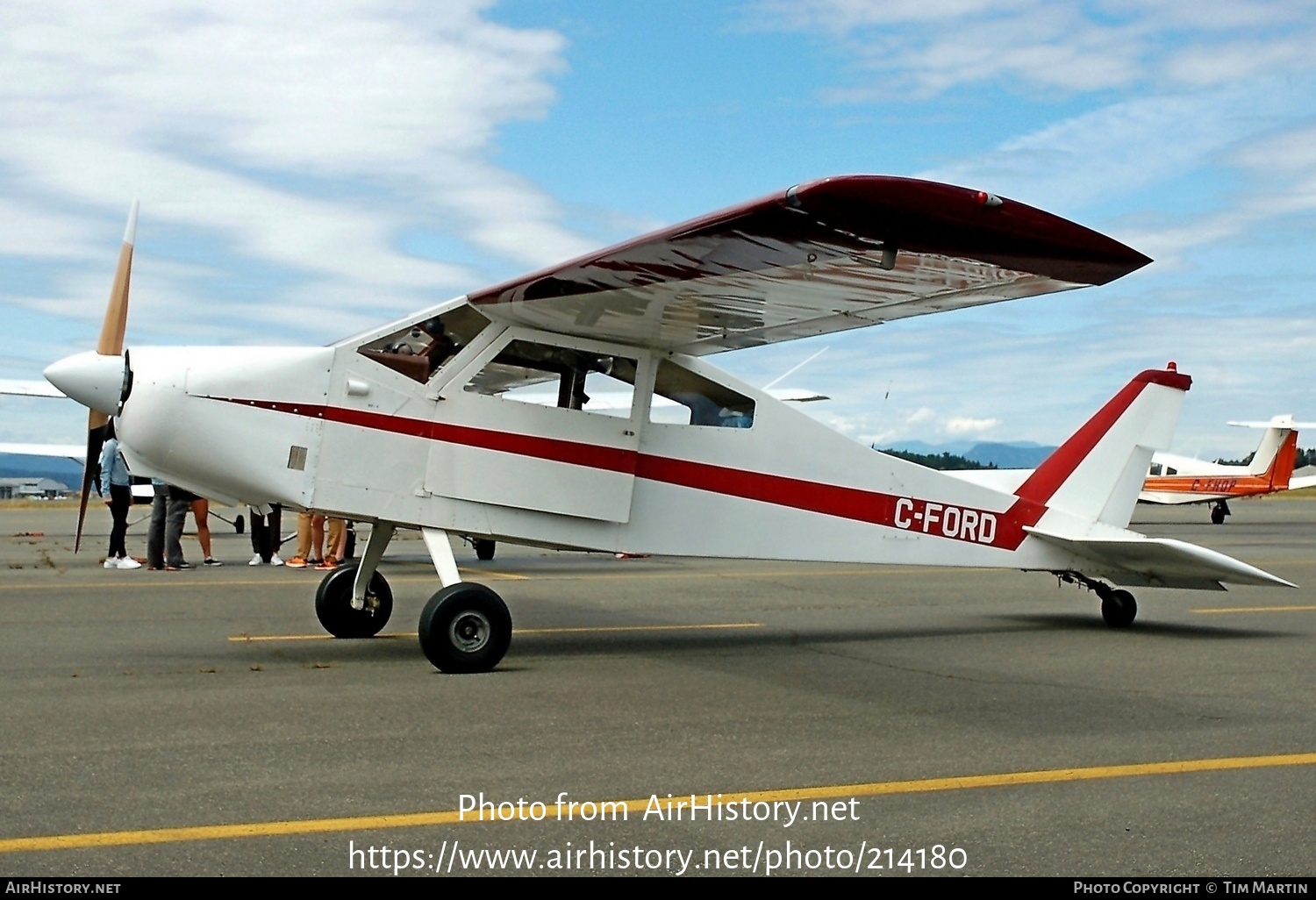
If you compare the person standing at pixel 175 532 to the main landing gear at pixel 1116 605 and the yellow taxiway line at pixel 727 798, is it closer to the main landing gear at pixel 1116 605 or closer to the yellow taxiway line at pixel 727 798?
the main landing gear at pixel 1116 605

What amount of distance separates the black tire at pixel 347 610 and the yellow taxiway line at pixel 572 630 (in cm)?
11

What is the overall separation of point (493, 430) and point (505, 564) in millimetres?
7941

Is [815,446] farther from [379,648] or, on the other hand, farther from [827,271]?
[379,648]

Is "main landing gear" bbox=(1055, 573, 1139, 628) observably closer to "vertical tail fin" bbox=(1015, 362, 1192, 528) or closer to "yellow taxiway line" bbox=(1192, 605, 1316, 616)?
"vertical tail fin" bbox=(1015, 362, 1192, 528)

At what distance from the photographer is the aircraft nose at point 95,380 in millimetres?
7500

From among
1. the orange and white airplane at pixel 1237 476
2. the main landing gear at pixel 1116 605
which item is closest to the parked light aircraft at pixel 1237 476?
the orange and white airplane at pixel 1237 476

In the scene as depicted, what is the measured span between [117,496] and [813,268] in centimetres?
1130

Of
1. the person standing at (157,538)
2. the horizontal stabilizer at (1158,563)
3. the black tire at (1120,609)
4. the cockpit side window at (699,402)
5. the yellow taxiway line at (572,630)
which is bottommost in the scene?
the person standing at (157,538)

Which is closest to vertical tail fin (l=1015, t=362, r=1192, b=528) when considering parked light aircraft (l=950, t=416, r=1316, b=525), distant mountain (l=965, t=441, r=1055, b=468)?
distant mountain (l=965, t=441, r=1055, b=468)

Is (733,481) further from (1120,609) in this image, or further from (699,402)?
(1120,609)

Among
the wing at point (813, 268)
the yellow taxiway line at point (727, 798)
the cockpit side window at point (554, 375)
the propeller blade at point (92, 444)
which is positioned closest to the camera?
the yellow taxiway line at point (727, 798)

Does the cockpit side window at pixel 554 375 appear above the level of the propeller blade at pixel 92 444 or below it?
above
